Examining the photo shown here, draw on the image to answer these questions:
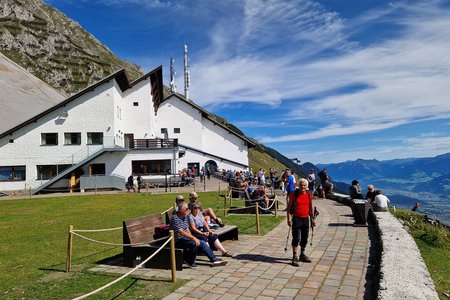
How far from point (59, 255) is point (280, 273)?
228 inches

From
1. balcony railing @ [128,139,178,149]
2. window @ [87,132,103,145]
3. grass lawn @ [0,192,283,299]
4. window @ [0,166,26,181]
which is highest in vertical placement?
window @ [87,132,103,145]

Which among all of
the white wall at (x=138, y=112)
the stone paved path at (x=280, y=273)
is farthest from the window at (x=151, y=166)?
the stone paved path at (x=280, y=273)

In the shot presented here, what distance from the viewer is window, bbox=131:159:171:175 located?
39269 mm

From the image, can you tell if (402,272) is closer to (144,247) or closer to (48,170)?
(144,247)

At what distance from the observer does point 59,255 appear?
9.58 m

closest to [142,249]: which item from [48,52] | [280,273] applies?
[280,273]

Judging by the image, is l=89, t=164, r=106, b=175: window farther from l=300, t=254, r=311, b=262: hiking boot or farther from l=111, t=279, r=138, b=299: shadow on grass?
l=300, t=254, r=311, b=262: hiking boot

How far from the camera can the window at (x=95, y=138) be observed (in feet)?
124

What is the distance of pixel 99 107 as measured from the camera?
38.2 m

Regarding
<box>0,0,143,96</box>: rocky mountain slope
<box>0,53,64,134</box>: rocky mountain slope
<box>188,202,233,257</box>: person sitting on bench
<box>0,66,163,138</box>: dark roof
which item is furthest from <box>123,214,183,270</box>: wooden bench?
<box>0,0,143,96</box>: rocky mountain slope

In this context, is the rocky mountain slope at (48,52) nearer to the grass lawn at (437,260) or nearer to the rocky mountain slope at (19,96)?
the rocky mountain slope at (19,96)

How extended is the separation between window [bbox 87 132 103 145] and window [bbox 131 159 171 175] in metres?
3.98

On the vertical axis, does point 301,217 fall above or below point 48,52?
below

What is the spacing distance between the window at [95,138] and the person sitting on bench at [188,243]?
105ft
